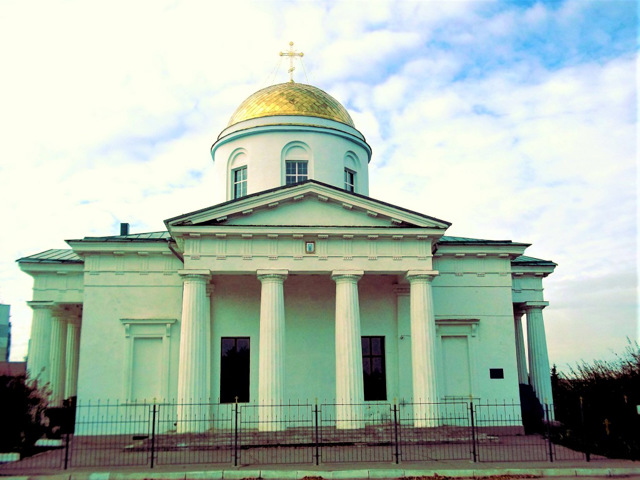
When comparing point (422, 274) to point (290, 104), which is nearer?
point (422, 274)

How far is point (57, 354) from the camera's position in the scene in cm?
2592

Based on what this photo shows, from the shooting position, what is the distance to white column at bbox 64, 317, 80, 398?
27500 mm

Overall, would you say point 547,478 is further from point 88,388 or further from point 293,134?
point 293,134

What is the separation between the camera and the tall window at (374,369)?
22.7 metres

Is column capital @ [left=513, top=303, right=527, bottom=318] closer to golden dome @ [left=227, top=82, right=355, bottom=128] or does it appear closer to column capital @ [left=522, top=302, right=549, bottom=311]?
column capital @ [left=522, top=302, right=549, bottom=311]

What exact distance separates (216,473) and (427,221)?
10499 millimetres

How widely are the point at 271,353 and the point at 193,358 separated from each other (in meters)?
2.38

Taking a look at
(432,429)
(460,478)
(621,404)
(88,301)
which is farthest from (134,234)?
(621,404)

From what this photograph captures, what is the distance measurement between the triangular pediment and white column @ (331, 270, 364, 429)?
1.89m

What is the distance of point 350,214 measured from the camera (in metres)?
21.0

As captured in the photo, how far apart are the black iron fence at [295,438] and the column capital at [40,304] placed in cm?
473

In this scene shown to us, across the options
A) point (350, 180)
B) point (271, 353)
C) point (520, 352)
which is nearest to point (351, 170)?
point (350, 180)

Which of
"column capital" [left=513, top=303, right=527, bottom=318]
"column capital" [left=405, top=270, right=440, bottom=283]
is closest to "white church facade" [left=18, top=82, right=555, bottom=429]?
"column capital" [left=405, top=270, right=440, bottom=283]

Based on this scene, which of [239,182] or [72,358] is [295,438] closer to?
[239,182]
